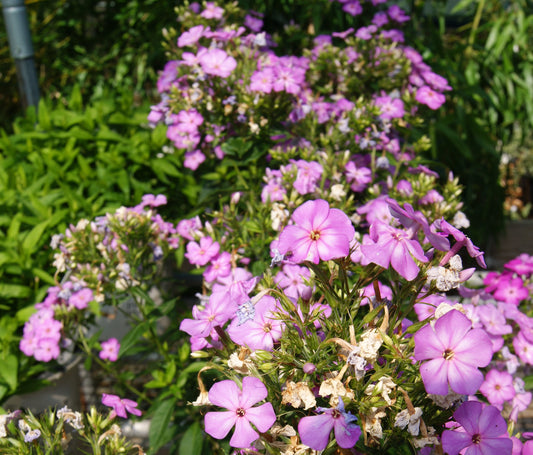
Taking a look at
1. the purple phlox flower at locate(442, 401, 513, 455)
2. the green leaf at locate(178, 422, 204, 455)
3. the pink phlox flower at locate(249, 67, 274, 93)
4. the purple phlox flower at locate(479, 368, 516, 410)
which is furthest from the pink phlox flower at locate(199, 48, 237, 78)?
the purple phlox flower at locate(442, 401, 513, 455)

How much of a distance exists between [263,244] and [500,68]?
2577mm

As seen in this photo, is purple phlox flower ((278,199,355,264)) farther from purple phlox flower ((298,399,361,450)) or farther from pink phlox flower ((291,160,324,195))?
pink phlox flower ((291,160,324,195))

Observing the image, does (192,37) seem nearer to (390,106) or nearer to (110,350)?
(390,106)

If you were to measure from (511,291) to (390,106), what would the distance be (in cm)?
76

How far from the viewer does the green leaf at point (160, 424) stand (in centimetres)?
143

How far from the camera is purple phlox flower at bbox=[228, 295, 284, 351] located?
2.67ft

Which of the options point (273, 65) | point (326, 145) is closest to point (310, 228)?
point (326, 145)

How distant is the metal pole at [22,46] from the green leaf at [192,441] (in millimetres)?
1861

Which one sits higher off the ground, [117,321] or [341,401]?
[341,401]

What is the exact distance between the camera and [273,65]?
70.6 inches

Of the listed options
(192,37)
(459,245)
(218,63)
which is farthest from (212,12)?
(459,245)

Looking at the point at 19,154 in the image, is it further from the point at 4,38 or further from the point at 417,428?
the point at 417,428

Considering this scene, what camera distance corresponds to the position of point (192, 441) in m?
1.47

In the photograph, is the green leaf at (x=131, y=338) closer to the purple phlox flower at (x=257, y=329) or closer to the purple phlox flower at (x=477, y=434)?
the purple phlox flower at (x=257, y=329)
